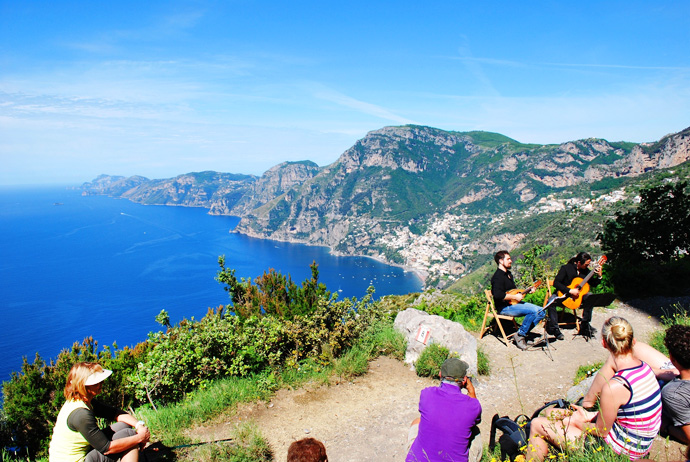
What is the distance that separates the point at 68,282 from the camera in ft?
317

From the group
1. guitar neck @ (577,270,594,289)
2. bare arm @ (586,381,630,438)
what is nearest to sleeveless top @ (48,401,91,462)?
bare arm @ (586,381,630,438)

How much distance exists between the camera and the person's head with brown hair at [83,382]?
10.4 ft

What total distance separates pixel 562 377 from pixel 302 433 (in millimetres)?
4282

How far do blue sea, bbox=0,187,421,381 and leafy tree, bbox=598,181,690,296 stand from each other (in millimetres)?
65900

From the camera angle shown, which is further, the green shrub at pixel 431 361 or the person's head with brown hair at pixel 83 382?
the green shrub at pixel 431 361

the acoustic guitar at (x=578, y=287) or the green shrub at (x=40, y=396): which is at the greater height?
the acoustic guitar at (x=578, y=287)

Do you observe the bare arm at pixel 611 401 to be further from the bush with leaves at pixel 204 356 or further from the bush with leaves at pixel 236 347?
the bush with leaves at pixel 204 356

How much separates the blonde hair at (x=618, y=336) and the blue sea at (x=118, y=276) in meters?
66.1

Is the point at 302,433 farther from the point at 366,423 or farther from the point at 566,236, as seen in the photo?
the point at 566,236

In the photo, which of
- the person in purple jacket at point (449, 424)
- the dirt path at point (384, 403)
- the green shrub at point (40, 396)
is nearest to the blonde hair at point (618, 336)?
the dirt path at point (384, 403)

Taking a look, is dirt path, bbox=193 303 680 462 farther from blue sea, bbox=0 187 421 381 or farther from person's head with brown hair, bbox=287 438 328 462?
blue sea, bbox=0 187 421 381

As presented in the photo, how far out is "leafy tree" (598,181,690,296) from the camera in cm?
956

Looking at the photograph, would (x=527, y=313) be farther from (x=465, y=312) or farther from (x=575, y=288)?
(x=465, y=312)

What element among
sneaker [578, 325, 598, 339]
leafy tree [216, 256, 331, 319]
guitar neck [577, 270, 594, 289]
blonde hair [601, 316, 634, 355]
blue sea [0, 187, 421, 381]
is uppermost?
blonde hair [601, 316, 634, 355]
